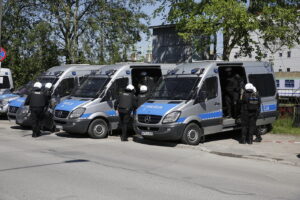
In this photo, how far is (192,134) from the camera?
12.3 meters

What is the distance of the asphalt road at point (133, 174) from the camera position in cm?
658

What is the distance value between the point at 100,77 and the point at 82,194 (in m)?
8.55

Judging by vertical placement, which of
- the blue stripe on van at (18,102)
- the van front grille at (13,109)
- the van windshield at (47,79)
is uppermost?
the van windshield at (47,79)

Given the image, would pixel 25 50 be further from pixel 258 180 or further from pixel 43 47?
pixel 258 180

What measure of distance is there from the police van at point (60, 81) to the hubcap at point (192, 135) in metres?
5.53

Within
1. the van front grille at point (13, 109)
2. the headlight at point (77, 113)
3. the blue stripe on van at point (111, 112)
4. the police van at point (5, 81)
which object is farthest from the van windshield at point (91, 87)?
the police van at point (5, 81)

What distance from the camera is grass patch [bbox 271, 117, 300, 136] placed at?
14909mm

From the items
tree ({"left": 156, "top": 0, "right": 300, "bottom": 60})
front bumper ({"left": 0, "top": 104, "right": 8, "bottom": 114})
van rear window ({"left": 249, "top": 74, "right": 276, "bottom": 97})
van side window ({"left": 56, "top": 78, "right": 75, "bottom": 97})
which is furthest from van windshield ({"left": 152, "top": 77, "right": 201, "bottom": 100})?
front bumper ({"left": 0, "top": 104, "right": 8, "bottom": 114})

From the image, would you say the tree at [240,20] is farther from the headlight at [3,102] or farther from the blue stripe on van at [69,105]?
the headlight at [3,102]

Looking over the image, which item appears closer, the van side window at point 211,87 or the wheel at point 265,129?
the van side window at point 211,87

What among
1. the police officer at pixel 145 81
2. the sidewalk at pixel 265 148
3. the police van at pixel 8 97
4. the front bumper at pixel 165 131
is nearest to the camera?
the sidewalk at pixel 265 148

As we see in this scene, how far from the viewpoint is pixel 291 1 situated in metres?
19.9

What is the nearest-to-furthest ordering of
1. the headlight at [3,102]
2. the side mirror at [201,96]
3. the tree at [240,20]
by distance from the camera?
the side mirror at [201,96]
the tree at [240,20]
the headlight at [3,102]

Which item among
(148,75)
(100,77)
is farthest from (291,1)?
(100,77)
